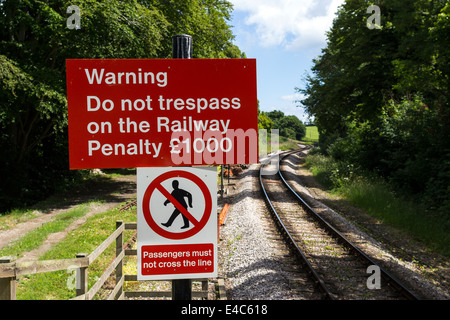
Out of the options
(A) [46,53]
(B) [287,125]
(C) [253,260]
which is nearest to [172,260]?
(C) [253,260]

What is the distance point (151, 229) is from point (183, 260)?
0.29m

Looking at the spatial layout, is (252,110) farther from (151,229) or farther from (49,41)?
(49,41)

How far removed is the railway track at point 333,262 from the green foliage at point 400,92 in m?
4.24

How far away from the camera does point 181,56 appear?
2.39 meters

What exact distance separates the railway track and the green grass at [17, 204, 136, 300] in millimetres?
4490

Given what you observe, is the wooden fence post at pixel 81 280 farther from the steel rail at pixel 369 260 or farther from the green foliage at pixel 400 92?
the green foliage at pixel 400 92

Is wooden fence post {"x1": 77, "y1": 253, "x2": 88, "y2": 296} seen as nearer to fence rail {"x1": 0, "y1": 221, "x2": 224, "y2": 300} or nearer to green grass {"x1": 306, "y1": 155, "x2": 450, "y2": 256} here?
fence rail {"x1": 0, "y1": 221, "x2": 224, "y2": 300}

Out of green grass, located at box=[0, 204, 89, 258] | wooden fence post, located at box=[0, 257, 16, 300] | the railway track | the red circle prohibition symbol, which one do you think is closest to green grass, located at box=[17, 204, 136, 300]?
green grass, located at box=[0, 204, 89, 258]

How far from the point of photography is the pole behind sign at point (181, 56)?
229 centimetres

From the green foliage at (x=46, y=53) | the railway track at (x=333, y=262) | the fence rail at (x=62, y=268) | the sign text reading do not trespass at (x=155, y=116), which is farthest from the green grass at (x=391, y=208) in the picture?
the green foliage at (x=46, y=53)

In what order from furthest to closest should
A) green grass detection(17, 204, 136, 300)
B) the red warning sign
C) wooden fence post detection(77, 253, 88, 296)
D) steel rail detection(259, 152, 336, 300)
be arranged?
green grass detection(17, 204, 136, 300), steel rail detection(259, 152, 336, 300), wooden fence post detection(77, 253, 88, 296), the red warning sign

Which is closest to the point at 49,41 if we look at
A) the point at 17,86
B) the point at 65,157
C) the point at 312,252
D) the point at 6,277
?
the point at 17,86

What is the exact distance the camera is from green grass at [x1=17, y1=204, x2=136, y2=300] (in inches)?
251

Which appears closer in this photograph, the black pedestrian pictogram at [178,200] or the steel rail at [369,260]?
the black pedestrian pictogram at [178,200]
